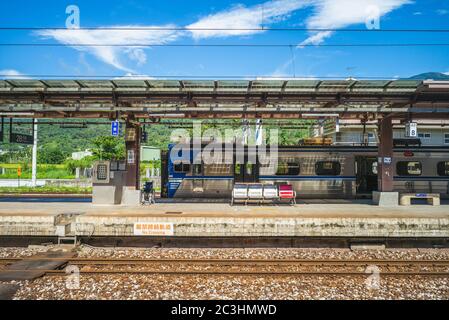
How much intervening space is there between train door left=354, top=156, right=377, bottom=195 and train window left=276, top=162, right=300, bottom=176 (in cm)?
352

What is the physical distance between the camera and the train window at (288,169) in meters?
18.5

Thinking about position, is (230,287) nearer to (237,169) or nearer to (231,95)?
(231,95)

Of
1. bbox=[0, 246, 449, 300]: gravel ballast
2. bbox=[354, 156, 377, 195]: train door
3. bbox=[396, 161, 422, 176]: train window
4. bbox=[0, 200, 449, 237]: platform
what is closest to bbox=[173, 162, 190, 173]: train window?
bbox=[0, 200, 449, 237]: platform

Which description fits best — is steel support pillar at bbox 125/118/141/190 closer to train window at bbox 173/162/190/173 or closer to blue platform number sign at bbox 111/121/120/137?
blue platform number sign at bbox 111/121/120/137

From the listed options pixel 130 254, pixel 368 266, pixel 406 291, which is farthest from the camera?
pixel 130 254

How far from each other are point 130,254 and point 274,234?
4830 millimetres

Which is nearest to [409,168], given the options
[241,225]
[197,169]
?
[197,169]

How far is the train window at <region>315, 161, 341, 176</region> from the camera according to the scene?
18578 mm

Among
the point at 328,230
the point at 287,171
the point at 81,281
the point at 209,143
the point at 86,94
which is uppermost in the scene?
the point at 86,94

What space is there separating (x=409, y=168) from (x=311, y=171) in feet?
19.1

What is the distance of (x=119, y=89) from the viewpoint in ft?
44.4
